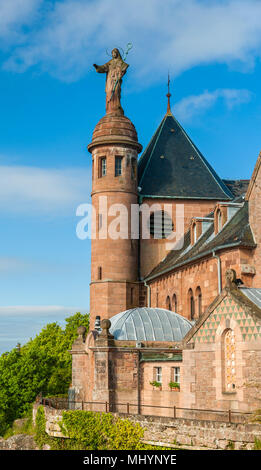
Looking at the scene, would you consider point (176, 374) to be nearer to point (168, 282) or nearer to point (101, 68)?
point (168, 282)

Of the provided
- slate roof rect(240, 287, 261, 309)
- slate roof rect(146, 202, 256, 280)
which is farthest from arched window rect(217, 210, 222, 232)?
slate roof rect(240, 287, 261, 309)

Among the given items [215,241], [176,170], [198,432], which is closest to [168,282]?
[215,241]

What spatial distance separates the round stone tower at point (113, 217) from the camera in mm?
46562

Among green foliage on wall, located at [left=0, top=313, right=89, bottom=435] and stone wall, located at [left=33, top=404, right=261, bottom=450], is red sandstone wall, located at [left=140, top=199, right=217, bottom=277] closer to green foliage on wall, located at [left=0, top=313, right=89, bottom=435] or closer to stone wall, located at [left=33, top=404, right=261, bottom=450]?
green foliage on wall, located at [left=0, top=313, right=89, bottom=435]

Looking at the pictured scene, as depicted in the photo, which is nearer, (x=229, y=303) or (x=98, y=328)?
(x=229, y=303)

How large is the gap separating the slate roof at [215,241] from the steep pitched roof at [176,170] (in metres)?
4.87

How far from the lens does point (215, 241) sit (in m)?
36.8

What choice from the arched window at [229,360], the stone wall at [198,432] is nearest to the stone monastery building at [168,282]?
the arched window at [229,360]

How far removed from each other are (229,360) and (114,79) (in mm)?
31036
